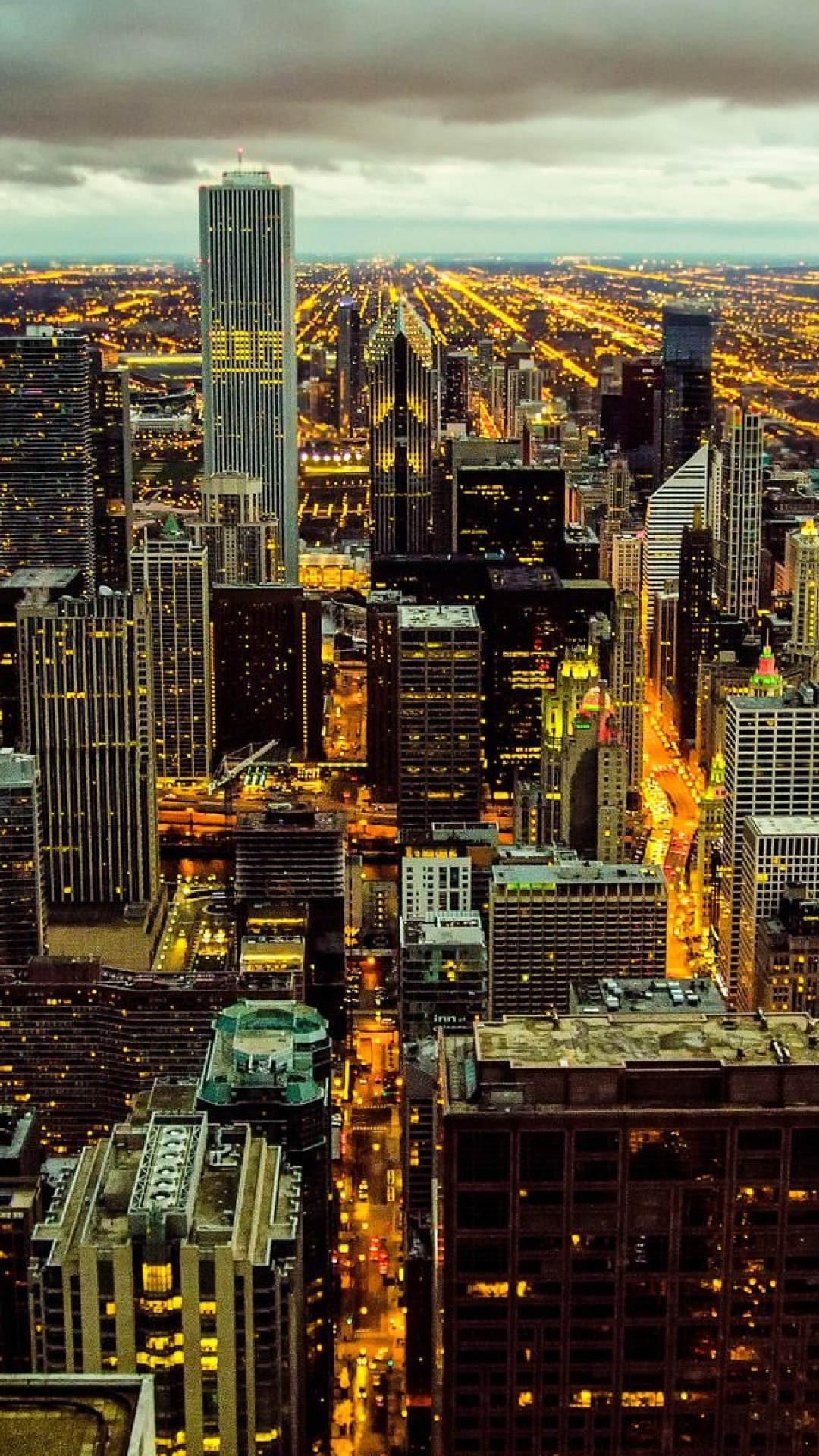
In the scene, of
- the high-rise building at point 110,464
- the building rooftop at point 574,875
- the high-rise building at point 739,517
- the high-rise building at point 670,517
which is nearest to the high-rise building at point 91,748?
the building rooftop at point 574,875

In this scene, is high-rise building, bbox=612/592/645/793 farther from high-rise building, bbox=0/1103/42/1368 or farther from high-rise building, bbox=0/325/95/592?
high-rise building, bbox=0/1103/42/1368

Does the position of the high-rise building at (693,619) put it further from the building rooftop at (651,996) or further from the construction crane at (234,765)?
the building rooftop at (651,996)

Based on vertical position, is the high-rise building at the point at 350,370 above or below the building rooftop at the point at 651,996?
above

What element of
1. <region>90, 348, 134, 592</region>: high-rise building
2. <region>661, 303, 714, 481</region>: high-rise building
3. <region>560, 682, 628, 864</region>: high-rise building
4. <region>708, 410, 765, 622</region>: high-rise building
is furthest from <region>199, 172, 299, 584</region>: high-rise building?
<region>560, 682, 628, 864</region>: high-rise building

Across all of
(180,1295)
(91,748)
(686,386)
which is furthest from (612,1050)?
(686,386)

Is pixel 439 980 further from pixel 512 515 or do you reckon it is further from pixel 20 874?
pixel 512 515

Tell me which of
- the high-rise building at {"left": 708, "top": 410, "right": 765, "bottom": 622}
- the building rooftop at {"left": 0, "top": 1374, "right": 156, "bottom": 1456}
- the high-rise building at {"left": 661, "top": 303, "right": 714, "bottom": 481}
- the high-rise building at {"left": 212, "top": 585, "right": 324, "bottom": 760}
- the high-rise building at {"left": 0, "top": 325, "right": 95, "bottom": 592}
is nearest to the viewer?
the building rooftop at {"left": 0, "top": 1374, "right": 156, "bottom": 1456}
